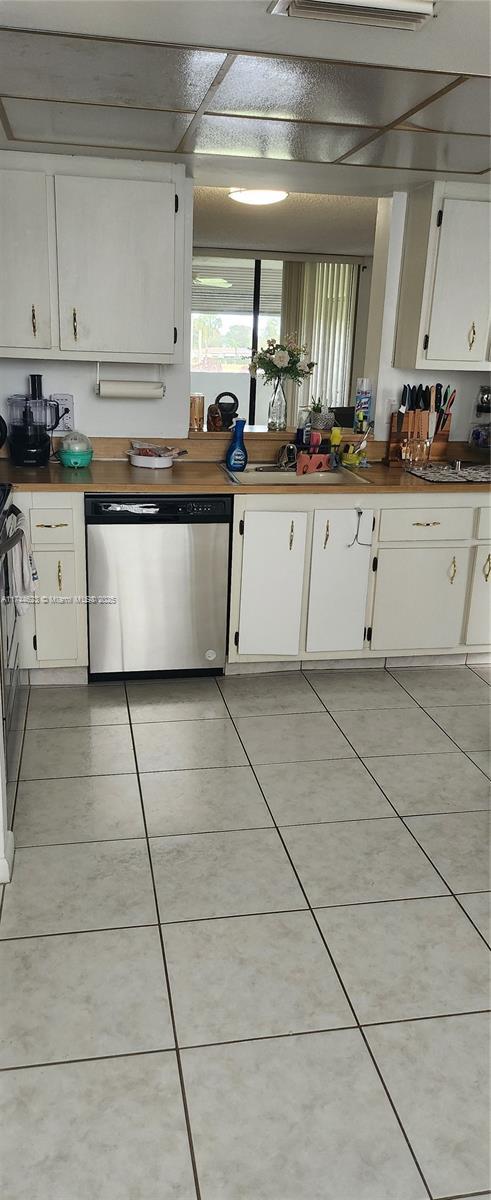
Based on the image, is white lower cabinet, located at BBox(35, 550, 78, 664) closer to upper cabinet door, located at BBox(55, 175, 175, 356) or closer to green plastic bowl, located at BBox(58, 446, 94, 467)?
green plastic bowl, located at BBox(58, 446, 94, 467)

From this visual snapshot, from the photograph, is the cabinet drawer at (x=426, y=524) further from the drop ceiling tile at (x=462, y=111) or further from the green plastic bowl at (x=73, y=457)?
the drop ceiling tile at (x=462, y=111)

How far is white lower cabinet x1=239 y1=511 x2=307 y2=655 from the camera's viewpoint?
3.57 metres

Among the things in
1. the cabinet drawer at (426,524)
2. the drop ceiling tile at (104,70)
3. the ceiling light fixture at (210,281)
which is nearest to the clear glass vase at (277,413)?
the cabinet drawer at (426,524)

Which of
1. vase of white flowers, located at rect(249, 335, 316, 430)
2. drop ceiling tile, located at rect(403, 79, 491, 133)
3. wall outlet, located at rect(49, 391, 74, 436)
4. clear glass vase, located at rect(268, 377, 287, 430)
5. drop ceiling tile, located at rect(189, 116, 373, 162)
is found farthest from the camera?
clear glass vase, located at rect(268, 377, 287, 430)

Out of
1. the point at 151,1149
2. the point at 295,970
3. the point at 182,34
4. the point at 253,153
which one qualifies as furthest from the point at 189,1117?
the point at 253,153

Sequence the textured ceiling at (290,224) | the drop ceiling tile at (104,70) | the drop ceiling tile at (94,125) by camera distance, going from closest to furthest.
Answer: the drop ceiling tile at (104,70) → the drop ceiling tile at (94,125) → the textured ceiling at (290,224)

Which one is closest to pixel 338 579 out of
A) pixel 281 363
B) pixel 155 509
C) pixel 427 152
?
pixel 155 509

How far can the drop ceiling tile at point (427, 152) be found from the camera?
310cm

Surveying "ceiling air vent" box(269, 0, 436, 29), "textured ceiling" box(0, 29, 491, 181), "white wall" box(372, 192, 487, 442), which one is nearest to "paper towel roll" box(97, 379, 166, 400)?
"textured ceiling" box(0, 29, 491, 181)

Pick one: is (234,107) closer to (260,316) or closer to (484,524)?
(484,524)

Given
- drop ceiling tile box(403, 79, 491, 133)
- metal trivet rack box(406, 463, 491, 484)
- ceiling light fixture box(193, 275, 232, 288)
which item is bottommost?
metal trivet rack box(406, 463, 491, 484)

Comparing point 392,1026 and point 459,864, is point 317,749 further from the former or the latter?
point 392,1026

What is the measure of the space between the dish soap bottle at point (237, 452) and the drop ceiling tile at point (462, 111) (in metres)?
1.40

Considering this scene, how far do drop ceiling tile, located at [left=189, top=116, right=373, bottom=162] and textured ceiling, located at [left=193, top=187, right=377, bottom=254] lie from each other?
1.37 meters
